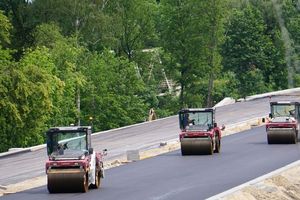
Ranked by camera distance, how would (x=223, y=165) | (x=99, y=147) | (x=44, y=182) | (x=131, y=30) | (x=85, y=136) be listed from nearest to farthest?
(x=85, y=136)
(x=44, y=182)
(x=223, y=165)
(x=99, y=147)
(x=131, y=30)

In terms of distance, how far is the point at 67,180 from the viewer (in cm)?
3291

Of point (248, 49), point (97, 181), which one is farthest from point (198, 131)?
point (248, 49)

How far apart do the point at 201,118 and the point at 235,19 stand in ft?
200

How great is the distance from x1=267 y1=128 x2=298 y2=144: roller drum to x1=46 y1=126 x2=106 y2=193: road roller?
67.7ft

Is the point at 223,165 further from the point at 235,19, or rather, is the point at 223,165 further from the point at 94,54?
the point at 235,19

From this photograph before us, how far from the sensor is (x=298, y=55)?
101 meters

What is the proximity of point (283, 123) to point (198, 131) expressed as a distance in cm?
744

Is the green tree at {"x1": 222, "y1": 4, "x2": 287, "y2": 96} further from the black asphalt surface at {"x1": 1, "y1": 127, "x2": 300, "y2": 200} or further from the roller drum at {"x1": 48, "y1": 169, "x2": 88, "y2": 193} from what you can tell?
the roller drum at {"x1": 48, "y1": 169, "x2": 88, "y2": 193}

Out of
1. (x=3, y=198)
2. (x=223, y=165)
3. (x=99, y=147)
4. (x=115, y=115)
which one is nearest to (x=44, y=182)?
(x=3, y=198)

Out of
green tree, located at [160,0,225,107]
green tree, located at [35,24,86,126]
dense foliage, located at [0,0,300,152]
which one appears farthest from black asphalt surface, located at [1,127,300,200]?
green tree, located at [160,0,225,107]

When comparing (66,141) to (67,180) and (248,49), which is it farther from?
(248,49)

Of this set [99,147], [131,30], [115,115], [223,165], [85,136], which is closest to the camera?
[85,136]

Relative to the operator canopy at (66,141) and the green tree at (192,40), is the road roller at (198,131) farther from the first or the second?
the green tree at (192,40)

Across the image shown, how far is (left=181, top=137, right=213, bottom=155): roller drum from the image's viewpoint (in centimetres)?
4750
